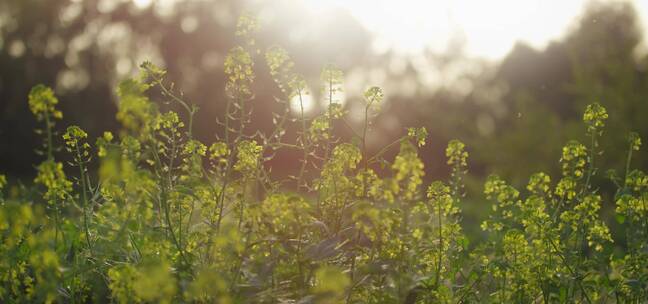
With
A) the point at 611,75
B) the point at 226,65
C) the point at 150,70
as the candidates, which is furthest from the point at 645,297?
the point at 611,75

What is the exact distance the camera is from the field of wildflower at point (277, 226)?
2.96 meters

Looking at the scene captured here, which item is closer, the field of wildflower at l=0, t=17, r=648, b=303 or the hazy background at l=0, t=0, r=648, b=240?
the field of wildflower at l=0, t=17, r=648, b=303

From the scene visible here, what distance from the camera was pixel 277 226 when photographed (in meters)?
3.37

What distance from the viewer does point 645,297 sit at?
4402mm

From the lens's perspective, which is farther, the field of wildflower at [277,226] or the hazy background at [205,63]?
the hazy background at [205,63]

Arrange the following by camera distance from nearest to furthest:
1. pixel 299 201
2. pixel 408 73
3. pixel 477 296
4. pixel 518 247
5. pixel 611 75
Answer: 1. pixel 299 201
2. pixel 518 247
3. pixel 477 296
4. pixel 611 75
5. pixel 408 73

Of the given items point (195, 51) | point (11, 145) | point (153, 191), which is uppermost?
point (195, 51)

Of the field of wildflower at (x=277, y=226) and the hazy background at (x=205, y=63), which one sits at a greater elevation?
the hazy background at (x=205, y=63)

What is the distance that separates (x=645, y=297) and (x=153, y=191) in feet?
9.86

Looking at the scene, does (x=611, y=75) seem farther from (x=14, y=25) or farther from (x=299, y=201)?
(x=14, y=25)

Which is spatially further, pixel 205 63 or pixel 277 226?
pixel 205 63

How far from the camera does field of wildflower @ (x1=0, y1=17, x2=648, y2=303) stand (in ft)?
9.73

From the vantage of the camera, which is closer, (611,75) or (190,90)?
(611,75)

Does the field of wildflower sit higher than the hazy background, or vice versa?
the hazy background
